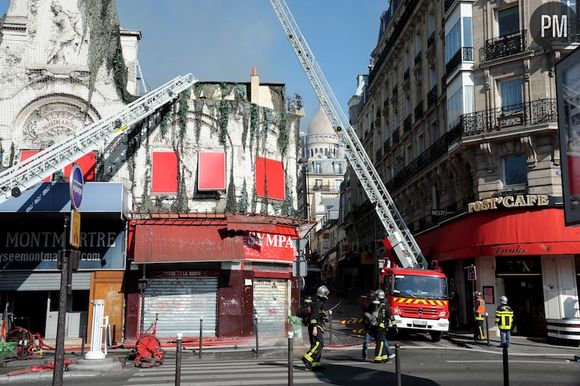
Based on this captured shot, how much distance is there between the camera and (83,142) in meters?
20.0

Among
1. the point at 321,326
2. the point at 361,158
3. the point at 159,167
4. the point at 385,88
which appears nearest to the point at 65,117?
the point at 159,167

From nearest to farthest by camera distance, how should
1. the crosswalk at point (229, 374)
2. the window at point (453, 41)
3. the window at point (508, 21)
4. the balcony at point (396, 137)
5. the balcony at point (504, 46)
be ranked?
the crosswalk at point (229, 374), the balcony at point (504, 46), the window at point (508, 21), the window at point (453, 41), the balcony at point (396, 137)

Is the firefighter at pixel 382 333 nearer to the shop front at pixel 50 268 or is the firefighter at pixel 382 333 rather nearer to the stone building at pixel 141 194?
the stone building at pixel 141 194

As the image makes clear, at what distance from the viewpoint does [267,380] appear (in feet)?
36.4

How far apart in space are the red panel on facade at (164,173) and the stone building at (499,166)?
11941 millimetres

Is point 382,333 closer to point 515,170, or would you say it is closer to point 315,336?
point 315,336

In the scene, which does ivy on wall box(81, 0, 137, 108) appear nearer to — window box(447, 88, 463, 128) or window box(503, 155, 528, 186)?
window box(447, 88, 463, 128)

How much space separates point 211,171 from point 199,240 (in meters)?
2.84

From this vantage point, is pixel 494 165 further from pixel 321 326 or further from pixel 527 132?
pixel 321 326

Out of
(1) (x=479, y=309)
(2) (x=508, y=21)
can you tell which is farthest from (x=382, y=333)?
(2) (x=508, y=21)

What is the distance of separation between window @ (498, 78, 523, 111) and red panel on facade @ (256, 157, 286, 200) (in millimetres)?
9706

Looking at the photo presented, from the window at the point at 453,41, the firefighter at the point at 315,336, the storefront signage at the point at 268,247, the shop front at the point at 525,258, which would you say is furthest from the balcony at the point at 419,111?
the firefighter at the point at 315,336

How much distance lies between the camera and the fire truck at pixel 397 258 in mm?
19391

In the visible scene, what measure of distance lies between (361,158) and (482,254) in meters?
7.53
